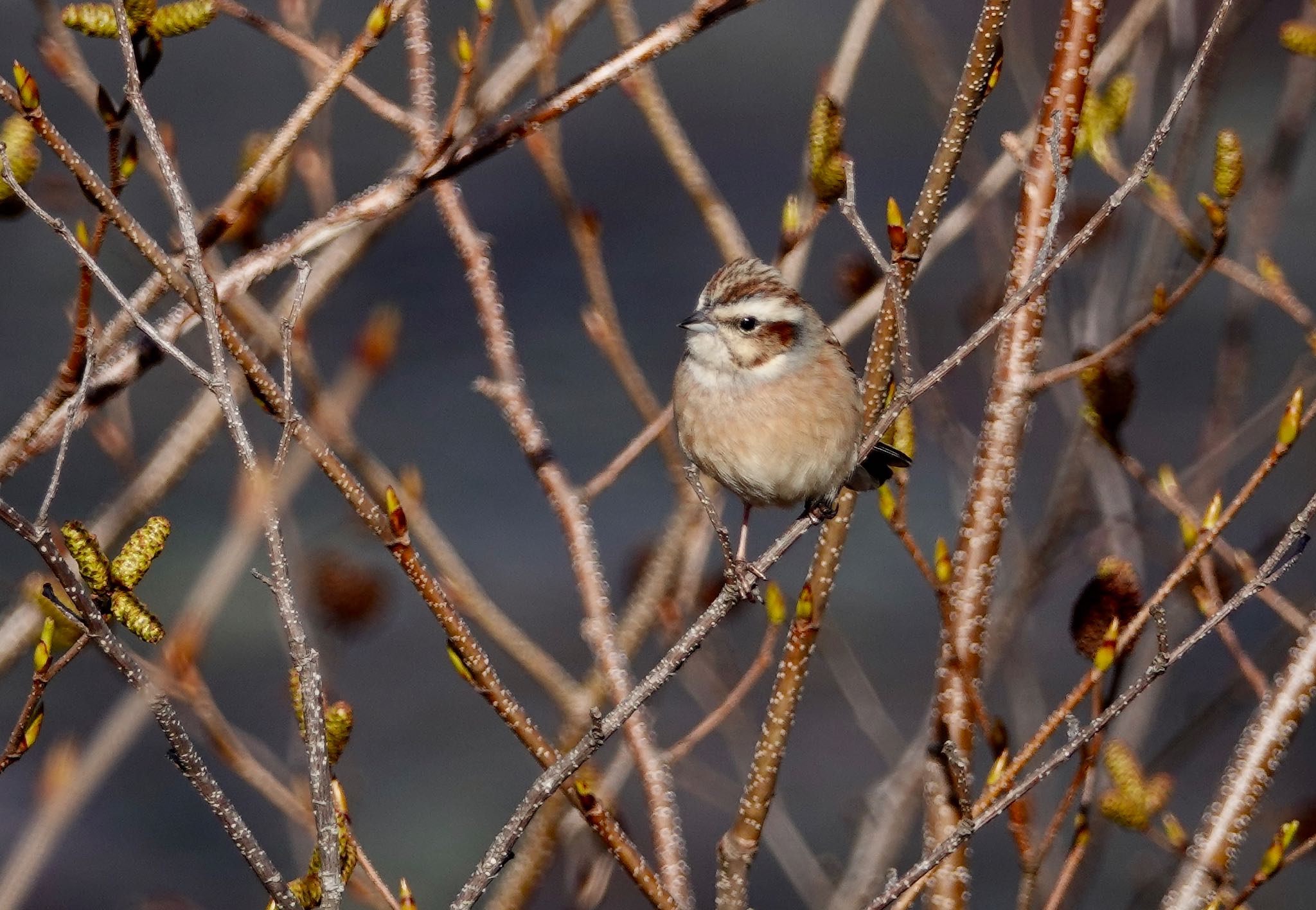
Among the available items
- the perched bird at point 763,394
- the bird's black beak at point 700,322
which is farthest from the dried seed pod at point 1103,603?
the bird's black beak at point 700,322

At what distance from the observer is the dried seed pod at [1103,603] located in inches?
86.4

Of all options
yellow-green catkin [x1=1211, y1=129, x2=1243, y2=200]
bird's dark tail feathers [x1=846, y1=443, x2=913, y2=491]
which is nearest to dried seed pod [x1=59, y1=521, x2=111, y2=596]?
bird's dark tail feathers [x1=846, y1=443, x2=913, y2=491]

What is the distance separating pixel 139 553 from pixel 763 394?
5.91ft

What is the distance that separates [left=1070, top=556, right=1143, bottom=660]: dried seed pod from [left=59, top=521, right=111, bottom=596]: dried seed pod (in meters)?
1.35

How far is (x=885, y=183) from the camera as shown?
6.11m

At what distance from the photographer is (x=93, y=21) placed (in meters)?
2.04

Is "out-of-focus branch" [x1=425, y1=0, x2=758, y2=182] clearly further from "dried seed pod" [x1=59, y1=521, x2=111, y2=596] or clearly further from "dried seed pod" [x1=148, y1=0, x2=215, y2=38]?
"dried seed pod" [x1=59, y1=521, x2=111, y2=596]

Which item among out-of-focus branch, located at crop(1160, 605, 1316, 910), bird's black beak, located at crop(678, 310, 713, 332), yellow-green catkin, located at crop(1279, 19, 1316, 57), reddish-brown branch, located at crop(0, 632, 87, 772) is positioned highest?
bird's black beak, located at crop(678, 310, 713, 332)

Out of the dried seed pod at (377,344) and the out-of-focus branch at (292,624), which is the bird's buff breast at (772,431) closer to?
the dried seed pod at (377,344)

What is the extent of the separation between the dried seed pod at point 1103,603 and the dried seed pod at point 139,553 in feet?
4.24

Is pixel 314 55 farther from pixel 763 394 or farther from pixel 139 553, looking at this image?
pixel 763 394

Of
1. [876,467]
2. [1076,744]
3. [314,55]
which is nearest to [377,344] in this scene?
[314,55]

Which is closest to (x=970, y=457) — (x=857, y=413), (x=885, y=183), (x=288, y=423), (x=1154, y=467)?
(x=857, y=413)

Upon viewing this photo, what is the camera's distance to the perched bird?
3195 mm
